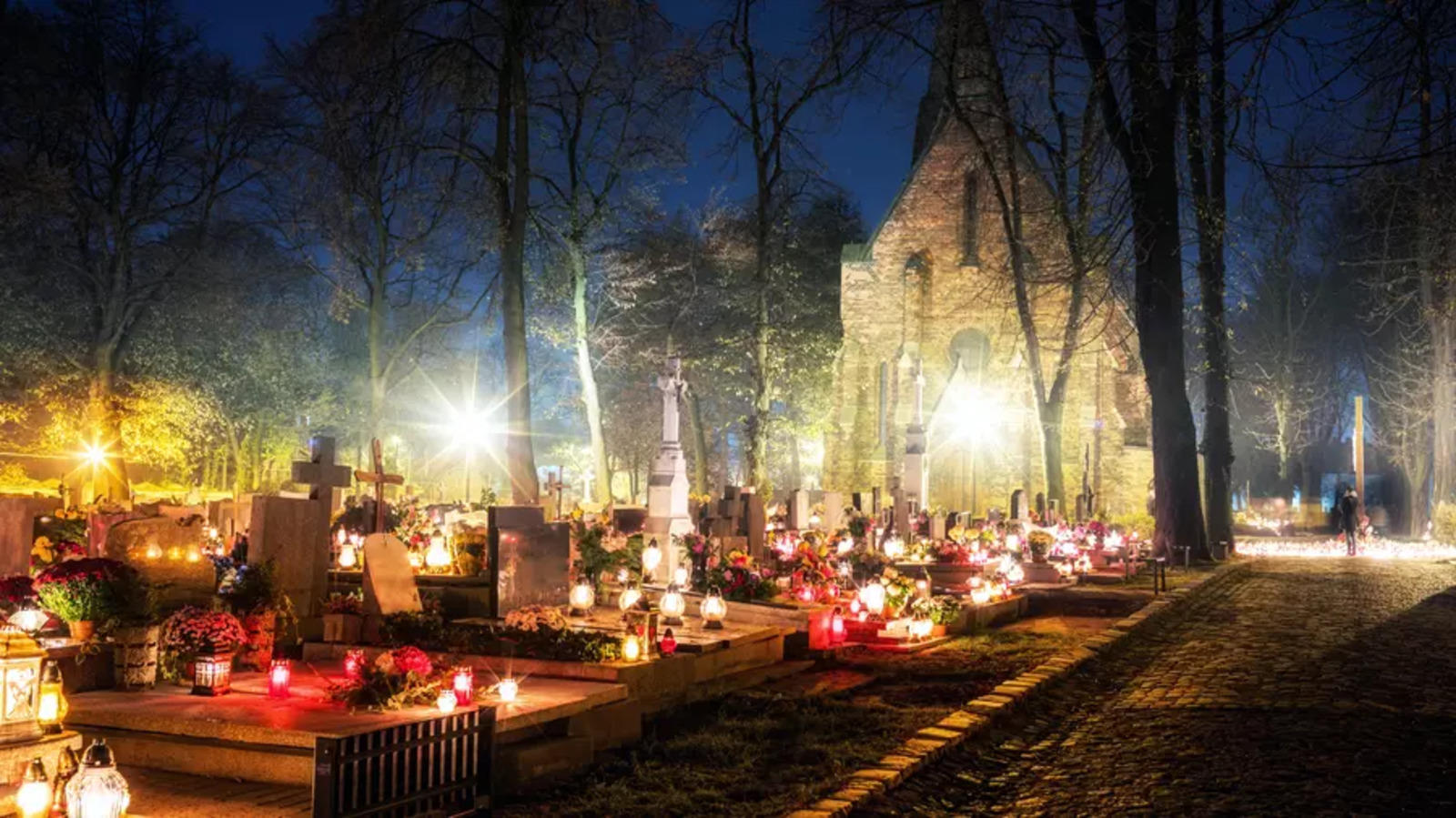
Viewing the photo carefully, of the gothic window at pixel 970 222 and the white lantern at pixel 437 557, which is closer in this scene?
the white lantern at pixel 437 557

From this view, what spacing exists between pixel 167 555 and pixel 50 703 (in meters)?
6.63

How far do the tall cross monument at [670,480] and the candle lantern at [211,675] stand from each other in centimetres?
952

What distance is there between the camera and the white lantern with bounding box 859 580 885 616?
13711mm

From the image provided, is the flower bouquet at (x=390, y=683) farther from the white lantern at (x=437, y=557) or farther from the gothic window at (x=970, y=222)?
the gothic window at (x=970, y=222)

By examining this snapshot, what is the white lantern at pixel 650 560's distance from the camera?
54.3ft

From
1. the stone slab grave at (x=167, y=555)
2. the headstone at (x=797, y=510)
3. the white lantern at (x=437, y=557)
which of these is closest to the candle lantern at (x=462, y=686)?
the stone slab grave at (x=167, y=555)

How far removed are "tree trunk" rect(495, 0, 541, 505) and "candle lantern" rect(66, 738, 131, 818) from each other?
17.6 meters

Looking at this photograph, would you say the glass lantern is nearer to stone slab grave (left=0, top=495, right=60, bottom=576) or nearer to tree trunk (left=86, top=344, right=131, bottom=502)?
stone slab grave (left=0, top=495, right=60, bottom=576)

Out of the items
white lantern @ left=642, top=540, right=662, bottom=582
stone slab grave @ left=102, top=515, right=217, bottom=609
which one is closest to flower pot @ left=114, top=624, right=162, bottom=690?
stone slab grave @ left=102, top=515, right=217, bottom=609

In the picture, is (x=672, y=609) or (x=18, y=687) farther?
(x=672, y=609)

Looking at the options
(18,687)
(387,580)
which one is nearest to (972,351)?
(387,580)

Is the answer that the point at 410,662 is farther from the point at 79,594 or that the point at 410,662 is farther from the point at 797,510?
the point at 797,510

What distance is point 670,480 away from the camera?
19.0 m

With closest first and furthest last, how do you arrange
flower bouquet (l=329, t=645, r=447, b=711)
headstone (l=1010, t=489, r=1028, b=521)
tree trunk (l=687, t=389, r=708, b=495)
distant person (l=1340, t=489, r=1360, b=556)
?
flower bouquet (l=329, t=645, r=447, b=711) → headstone (l=1010, t=489, r=1028, b=521) → distant person (l=1340, t=489, r=1360, b=556) → tree trunk (l=687, t=389, r=708, b=495)
